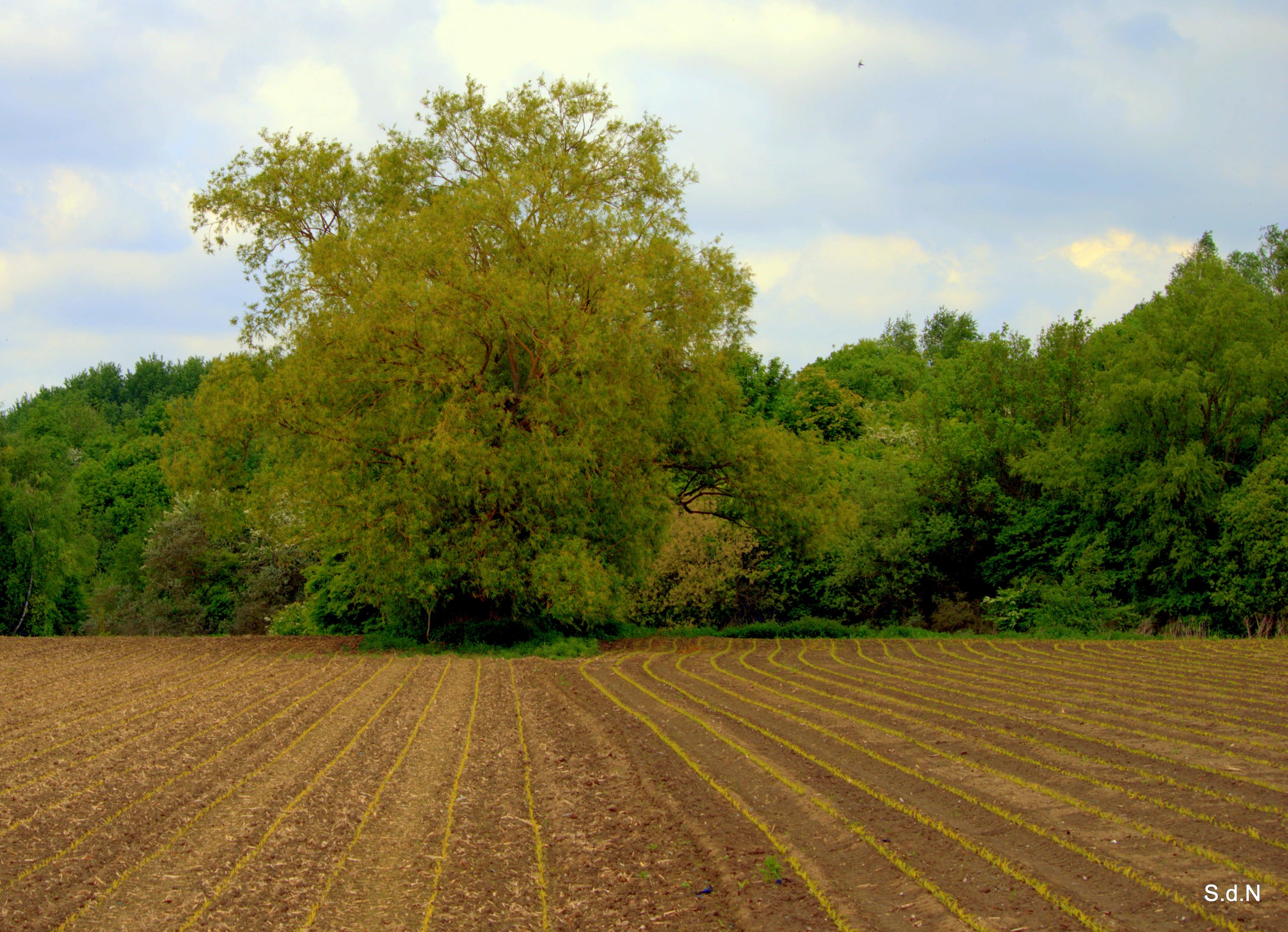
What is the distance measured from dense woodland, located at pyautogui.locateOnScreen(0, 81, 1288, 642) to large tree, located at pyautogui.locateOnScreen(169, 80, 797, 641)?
86mm

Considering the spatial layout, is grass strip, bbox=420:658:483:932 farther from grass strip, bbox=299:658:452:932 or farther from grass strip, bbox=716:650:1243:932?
grass strip, bbox=716:650:1243:932

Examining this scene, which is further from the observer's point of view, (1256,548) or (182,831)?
(1256,548)

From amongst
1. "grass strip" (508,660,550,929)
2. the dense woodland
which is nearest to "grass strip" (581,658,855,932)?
"grass strip" (508,660,550,929)

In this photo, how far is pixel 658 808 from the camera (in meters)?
8.49

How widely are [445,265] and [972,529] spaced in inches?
934

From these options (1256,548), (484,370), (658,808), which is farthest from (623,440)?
(1256,548)

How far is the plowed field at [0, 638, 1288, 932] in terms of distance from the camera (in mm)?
6090

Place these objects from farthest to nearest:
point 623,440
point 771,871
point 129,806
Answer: point 623,440 → point 129,806 → point 771,871

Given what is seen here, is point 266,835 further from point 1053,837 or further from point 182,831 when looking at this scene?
point 1053,837

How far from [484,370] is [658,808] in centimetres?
1691

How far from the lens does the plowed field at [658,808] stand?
6090 millimetres

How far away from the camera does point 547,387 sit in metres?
22.6

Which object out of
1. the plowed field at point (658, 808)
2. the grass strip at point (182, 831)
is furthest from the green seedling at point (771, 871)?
the grass strip at point (182, 831)

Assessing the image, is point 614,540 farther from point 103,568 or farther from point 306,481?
point 103,568
